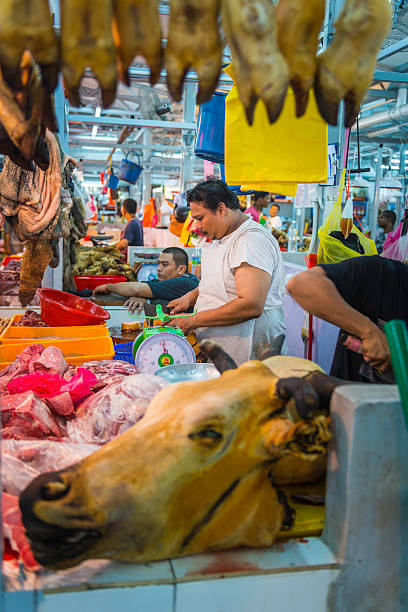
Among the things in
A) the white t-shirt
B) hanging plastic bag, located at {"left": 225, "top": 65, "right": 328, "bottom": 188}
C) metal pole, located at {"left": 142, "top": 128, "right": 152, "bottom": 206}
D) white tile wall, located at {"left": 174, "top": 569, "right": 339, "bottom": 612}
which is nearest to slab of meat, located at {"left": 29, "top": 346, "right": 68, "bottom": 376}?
the white t-shirt

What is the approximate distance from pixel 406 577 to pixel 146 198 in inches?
687

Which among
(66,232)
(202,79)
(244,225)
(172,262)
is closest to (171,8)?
(202,79)

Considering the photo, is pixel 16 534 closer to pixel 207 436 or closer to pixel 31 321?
pixel 207 436

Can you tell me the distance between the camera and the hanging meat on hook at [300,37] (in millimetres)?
1302

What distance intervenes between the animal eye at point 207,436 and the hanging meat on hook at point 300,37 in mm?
895

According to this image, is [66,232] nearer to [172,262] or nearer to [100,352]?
[100,352]

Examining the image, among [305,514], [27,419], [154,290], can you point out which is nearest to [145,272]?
[154,290]

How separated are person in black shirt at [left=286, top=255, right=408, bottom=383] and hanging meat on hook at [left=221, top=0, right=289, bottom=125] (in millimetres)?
1238

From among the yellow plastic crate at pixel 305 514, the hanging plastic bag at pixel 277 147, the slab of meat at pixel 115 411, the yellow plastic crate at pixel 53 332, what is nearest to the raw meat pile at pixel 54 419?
the slab of meat at pixel 115 411

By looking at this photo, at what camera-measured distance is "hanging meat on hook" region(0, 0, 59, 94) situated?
1.15 meters

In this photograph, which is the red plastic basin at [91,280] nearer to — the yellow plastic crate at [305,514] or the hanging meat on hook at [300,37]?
the yellow plastic crate at [305,514]

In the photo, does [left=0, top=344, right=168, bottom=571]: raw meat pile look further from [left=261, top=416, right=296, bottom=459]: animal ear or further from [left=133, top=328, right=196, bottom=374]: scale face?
[left=261, top=416, right=296, bottom=459]: animal ear

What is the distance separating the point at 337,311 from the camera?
2.36 metres

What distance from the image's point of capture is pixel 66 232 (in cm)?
392
